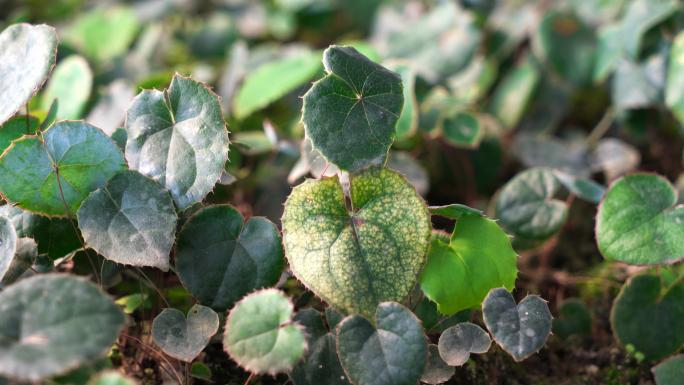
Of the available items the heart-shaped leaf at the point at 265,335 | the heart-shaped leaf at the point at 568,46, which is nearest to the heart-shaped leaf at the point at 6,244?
the heart-shaped leaf at the point at 265,335

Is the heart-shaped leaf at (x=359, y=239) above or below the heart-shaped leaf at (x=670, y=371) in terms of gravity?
above

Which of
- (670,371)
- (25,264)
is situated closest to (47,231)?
(25,264)

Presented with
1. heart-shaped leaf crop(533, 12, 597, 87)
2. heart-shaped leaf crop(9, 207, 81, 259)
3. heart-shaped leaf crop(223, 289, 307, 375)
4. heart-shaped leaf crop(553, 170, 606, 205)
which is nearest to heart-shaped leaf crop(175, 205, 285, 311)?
heart-shaped leaf crop(223, 289, 307, 375)

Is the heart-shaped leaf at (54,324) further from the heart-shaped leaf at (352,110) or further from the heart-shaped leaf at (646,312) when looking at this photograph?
the heart-shaped leaf at (646,312)

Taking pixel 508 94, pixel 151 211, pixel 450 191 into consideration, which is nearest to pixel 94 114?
pixel 151 211

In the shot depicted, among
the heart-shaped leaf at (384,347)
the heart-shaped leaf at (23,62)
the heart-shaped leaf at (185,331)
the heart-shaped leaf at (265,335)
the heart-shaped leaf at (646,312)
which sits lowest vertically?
the heart-shaped leaf at (646,312)

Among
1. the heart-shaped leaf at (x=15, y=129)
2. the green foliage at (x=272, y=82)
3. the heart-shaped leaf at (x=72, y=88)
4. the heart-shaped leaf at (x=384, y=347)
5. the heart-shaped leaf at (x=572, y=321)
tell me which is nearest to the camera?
the heart-shaped leaf at (x=384, y=347)

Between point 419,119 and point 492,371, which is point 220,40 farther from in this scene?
point 492,371

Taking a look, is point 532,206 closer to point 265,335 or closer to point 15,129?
point 265,335
